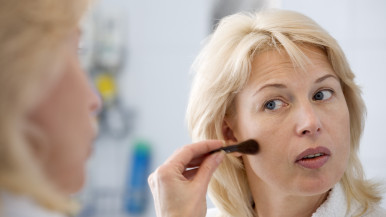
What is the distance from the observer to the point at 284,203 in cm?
110

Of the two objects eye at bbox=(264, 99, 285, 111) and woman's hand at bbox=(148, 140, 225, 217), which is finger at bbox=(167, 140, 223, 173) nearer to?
woman's hand at bbox=(148, 140, 225, 217)

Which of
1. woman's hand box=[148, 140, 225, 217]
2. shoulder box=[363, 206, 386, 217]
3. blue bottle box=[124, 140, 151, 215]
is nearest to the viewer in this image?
woman's hand box=[148, 140, 225, 217]

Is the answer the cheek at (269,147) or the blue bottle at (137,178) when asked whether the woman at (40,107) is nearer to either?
the cheek at (269,147)

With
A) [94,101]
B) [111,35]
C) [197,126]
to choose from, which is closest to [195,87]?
[197,126]

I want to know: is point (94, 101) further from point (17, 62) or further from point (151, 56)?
point (151, 56)

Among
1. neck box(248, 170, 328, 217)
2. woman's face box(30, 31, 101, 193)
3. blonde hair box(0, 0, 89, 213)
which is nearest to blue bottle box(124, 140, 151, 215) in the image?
neck box(248, 170, 328, 217)

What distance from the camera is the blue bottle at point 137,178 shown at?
6.27 feet

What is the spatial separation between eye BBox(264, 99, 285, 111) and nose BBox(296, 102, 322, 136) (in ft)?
0.16

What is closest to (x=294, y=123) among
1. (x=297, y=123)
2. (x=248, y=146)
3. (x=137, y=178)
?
(x=297, y=123)

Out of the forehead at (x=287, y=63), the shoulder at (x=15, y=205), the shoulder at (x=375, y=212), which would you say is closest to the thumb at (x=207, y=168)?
the forehead at (x=287, y=63)

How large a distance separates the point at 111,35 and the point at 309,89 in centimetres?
112

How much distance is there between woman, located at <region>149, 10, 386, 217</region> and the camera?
998 mm

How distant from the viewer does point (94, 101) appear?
0.62 metres

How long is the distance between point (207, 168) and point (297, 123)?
8.9 inches
